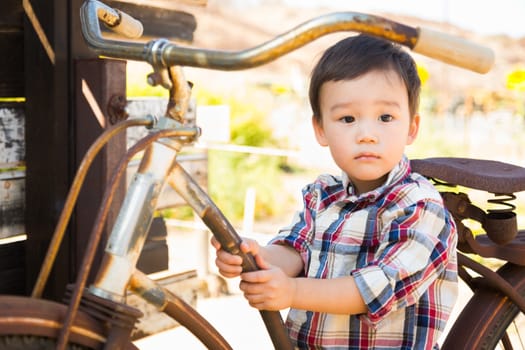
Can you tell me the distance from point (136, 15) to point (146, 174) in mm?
1552

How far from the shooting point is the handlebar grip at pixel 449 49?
3.67ft

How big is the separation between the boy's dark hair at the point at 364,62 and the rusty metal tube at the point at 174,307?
0.66 meters

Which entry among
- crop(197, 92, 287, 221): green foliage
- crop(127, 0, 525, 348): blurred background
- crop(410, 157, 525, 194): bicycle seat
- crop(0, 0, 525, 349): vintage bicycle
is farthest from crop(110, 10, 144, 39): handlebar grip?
crop(197, 92, 287, 221): green foliage

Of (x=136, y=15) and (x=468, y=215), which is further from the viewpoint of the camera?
(x=136, y=15)

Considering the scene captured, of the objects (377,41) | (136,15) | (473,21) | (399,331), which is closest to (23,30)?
(136,15)

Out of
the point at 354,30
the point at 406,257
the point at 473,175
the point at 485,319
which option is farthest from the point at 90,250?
the point at 485,319

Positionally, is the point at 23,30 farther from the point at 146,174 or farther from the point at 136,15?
the point at 146,174

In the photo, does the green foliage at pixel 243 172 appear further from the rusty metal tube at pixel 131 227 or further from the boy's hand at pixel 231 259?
the rusty metal tube at pixel 131 227

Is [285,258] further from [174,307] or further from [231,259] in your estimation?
[174,307]

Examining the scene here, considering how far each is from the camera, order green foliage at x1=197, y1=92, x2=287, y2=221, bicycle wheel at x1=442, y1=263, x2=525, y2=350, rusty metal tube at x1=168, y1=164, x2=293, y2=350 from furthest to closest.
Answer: green foliage at x1=197, y1=92, x2=287, y2=221
bicycle wheel at x1=442, y1=263, x2=525, y2=350
rusty metal tube at x1=168, y1=164, x2=293, y2=350

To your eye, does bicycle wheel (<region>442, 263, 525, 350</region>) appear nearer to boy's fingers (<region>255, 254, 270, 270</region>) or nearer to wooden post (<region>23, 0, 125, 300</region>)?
boy's fingers (<region>255, 254, 270, 270</region>)

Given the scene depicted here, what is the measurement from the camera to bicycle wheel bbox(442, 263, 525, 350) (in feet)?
6.61

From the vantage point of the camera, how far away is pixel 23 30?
Result: 2102 millimetres

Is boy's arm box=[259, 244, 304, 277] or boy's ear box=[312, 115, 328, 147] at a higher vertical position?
boy's ear box=[312, 115, 328, 147]
